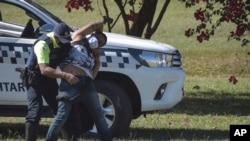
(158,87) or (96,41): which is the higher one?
(96,41)

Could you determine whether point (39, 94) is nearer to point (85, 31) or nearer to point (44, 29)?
point (85, 31)

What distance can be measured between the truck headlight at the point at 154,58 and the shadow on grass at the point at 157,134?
0.86 metres

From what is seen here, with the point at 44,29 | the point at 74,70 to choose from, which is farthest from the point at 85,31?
the point at 44,29

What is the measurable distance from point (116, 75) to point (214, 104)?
13.0 feet

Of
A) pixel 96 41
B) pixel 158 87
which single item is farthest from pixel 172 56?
pixel 96 41

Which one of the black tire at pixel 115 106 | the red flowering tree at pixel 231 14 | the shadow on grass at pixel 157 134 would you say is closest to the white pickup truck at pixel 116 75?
the black tire at pixel 115 106

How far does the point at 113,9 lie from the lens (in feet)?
103

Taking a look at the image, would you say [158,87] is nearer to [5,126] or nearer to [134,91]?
[134,91]

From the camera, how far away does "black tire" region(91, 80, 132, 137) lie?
8.88 metres

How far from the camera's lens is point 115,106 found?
29.1 feet

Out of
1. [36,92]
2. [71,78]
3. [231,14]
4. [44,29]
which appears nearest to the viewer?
[71,78]

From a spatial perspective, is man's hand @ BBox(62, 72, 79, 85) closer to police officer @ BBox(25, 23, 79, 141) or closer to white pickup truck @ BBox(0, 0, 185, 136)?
police officer @ BBox(25, 23, 79, 141)

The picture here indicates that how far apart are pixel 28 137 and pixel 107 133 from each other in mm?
849

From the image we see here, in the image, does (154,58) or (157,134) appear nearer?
(154,58)
